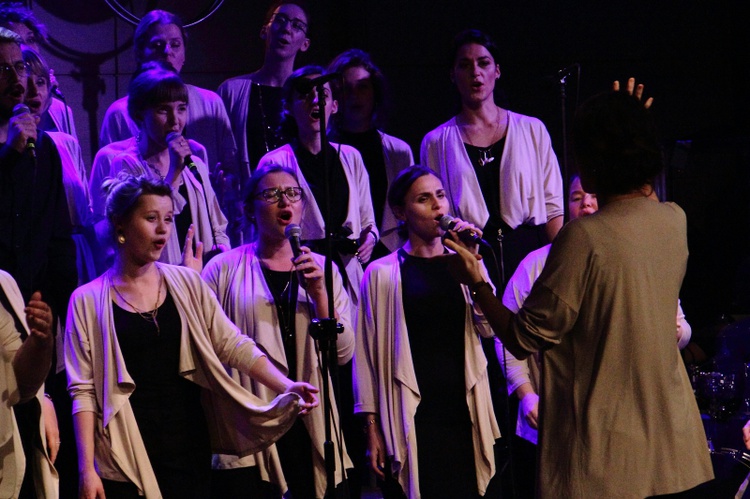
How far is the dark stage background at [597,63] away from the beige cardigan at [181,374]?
2.80 m

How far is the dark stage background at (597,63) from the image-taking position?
20.0 feet

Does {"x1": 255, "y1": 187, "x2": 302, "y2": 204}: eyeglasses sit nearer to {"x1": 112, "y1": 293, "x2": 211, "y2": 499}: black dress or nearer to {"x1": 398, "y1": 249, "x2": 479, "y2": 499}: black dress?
{"x1": 398, "y1": 249, "x2": 479, "y2": 499}: black dress

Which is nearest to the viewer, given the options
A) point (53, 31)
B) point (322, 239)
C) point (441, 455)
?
point (441, 455)

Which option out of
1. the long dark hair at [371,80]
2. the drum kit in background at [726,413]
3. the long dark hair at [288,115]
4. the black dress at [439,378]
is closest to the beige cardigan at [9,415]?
the black dress at [439,378]

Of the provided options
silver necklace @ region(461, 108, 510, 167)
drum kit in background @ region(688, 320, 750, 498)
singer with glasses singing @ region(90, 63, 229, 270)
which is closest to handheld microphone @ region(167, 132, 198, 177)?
singer with glasses singing @ region(90, 63, 229, 270)

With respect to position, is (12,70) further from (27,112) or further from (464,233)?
(464,233)

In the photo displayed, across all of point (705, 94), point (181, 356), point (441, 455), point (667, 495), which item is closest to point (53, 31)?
point (181, 356)

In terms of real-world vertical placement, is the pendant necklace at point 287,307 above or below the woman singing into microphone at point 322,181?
below

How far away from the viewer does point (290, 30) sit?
5.02 m

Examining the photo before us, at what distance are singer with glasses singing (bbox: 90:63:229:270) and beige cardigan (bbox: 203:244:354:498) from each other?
0.36m

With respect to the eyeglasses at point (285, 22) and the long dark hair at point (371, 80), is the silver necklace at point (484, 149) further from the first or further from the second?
the eyeglasses at point (285, 22)

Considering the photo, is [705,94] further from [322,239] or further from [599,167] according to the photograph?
[599,167]

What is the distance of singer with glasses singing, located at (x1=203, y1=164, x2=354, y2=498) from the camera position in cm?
375

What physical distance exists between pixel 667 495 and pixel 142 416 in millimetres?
1858
